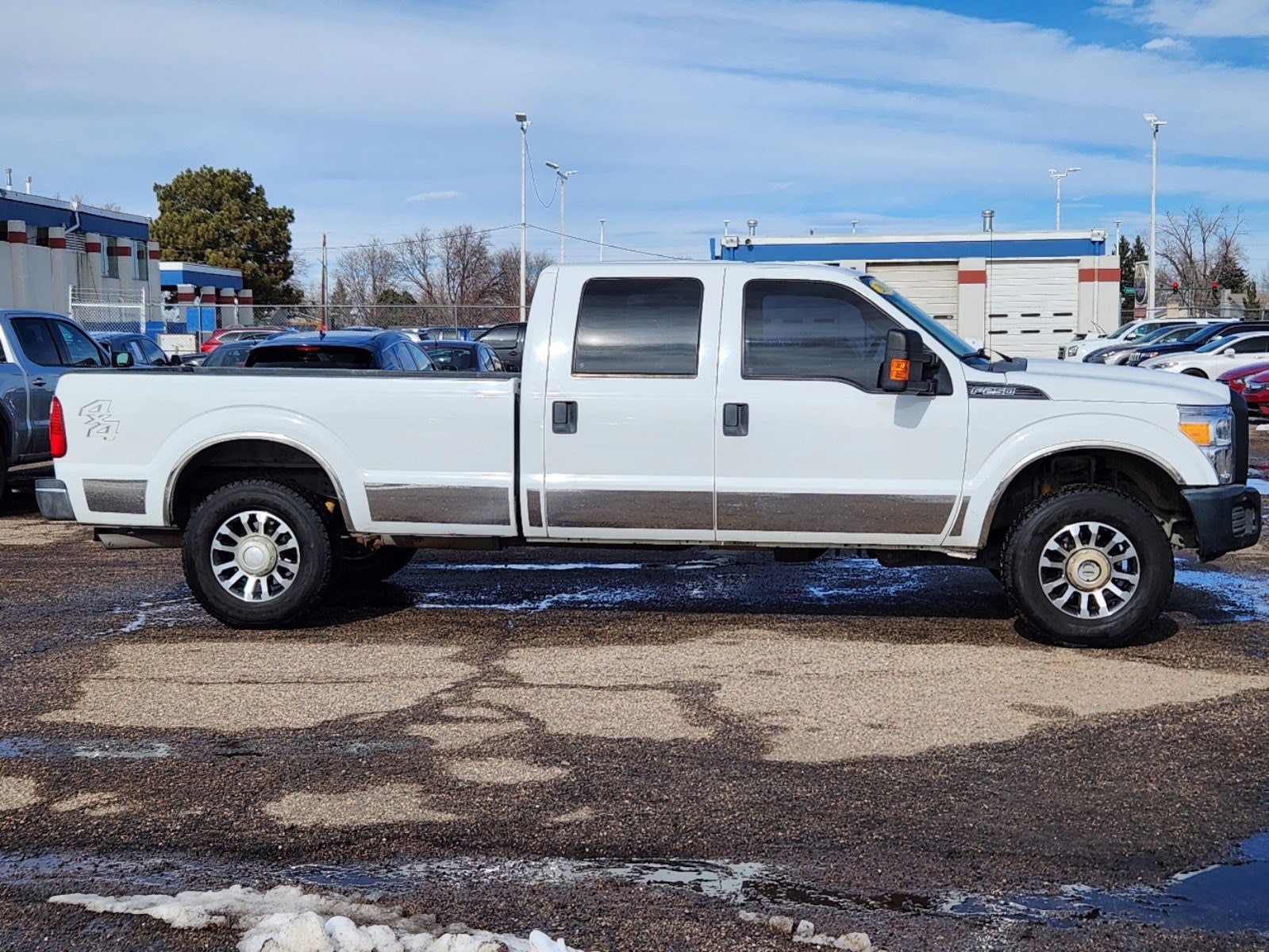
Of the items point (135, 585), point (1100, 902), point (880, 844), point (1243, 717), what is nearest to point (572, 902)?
point (880, 844)

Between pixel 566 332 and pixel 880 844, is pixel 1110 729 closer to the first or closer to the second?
pixel 880 844

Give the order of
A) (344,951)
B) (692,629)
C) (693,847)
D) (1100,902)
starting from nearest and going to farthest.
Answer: (344,951) → (1100,902) → (693,847) → (692,629)

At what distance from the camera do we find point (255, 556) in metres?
7.78

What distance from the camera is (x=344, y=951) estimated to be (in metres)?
3.69

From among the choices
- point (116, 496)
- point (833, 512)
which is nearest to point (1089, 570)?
point (833, 512)

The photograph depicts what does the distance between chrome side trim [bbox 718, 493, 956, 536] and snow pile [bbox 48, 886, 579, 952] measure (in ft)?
12.4

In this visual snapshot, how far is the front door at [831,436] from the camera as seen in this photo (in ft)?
23.9

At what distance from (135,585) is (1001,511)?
18.9ft

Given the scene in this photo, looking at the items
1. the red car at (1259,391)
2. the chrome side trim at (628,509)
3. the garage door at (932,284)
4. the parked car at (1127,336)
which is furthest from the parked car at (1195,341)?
the chrome side trim at (628,509)

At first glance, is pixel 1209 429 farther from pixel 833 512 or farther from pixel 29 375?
pixel 29 375

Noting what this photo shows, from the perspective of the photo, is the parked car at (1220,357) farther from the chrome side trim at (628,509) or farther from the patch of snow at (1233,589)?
the chrome side trim at (628,509)

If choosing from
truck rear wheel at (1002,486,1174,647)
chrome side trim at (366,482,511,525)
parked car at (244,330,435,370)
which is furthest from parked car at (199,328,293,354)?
truck rear wheel at (1002,486,1174,647)

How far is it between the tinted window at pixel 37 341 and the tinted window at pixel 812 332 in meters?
9.17

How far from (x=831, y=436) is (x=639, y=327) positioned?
122cm
